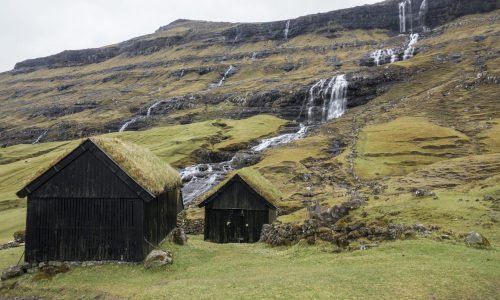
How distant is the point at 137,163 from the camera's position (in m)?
30.1

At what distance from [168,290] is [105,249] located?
8.53 metres

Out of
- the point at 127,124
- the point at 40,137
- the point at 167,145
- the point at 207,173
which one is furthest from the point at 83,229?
the point at 40,137

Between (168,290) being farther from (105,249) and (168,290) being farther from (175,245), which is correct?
(175,245)

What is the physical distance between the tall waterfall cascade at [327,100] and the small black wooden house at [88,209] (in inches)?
3390

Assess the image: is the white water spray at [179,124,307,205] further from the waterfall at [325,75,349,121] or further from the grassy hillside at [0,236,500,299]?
the grassy hillside at [0,236,500,299]

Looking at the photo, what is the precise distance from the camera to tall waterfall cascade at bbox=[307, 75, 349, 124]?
113000mm

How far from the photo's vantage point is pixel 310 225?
31141 millimetres

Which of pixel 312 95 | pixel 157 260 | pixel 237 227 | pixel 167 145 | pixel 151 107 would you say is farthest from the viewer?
pixel 151 107

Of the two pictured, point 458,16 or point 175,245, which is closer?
point 175,245

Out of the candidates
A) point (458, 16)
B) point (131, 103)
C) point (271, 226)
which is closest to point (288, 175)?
point (271, 226)

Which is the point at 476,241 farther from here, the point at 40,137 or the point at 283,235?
the point at 40,137

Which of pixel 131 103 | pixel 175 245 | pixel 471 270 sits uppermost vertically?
pixel 131 103

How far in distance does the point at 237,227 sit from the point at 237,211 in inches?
57.5

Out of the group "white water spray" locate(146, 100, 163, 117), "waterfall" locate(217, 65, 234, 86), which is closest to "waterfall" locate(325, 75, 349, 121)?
"white water spray" locate(146, 100, 163, 117)
